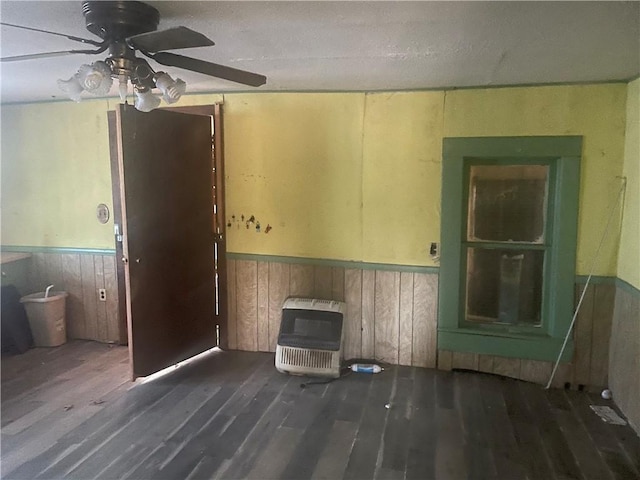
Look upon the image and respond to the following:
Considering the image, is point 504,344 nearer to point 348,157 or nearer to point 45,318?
point 348,157

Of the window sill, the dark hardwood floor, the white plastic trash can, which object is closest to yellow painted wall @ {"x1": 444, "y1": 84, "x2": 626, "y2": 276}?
the window sill

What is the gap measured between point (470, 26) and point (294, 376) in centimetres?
259

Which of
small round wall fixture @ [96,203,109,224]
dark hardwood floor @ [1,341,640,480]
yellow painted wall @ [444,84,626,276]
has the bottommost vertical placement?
dark hardwood floor @ [1,341,640,480]

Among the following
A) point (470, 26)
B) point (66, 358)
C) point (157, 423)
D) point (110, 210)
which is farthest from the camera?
point (110, 210)

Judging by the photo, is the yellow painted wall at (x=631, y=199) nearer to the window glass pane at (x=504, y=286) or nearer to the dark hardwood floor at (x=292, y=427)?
the window glass pane at (x=504, y=286)

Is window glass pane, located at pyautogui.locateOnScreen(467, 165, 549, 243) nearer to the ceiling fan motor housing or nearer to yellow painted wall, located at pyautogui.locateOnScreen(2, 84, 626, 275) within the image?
yellow painted wall, located at pyautogui.locateOnScreen(2, 84, 626, 275)

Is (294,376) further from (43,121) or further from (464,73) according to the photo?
(43,121)

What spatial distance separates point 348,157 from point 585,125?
1.62 metres

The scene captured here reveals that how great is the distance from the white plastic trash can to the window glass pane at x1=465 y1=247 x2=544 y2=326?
11.1 feet

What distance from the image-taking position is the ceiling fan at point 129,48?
1.83 metres

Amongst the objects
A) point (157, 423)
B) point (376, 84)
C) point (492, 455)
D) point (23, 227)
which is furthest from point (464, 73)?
point (23, 227)

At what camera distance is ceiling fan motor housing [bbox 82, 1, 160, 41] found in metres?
1.82

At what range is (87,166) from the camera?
14.3 feet

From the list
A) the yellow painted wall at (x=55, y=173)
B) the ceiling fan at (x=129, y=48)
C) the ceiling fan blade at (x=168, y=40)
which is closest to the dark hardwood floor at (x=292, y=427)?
the yellow painted wall at (x=55, y=173)
